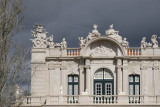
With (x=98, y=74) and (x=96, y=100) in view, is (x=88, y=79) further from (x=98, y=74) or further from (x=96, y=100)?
(x=96, y=100)

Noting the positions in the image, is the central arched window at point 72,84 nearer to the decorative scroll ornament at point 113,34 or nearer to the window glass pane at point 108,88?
the window glass pane at point 108,88

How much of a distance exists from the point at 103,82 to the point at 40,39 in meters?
6.63

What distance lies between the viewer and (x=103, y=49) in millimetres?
48375

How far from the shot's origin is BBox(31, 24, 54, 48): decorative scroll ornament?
48.3 metres

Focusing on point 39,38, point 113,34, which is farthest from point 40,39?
point 113,34

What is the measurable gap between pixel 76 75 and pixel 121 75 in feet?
13.0

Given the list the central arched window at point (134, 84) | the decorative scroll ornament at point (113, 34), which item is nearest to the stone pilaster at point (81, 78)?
the decorative scroll ornament at point (113, 34)

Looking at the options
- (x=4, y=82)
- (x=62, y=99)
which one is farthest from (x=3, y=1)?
(x=62, y=99)

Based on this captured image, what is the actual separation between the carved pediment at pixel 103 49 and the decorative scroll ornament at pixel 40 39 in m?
3.70

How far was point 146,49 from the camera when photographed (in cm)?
4853

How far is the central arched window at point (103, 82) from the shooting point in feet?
158

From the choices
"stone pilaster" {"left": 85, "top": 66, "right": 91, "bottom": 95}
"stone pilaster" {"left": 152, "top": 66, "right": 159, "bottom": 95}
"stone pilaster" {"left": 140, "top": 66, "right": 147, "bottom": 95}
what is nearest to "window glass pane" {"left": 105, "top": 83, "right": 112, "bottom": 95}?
"stone pilaster" {"left": 85, "top": 66, "right": 91, "bottom": 95}

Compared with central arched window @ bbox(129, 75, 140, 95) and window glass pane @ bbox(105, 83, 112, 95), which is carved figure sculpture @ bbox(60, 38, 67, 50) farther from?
central arched window @ bbox(129, 75, 140, 95)

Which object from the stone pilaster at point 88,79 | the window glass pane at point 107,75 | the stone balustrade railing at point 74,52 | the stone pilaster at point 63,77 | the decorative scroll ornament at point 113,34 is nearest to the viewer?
the stone pilaster at point 88,79
